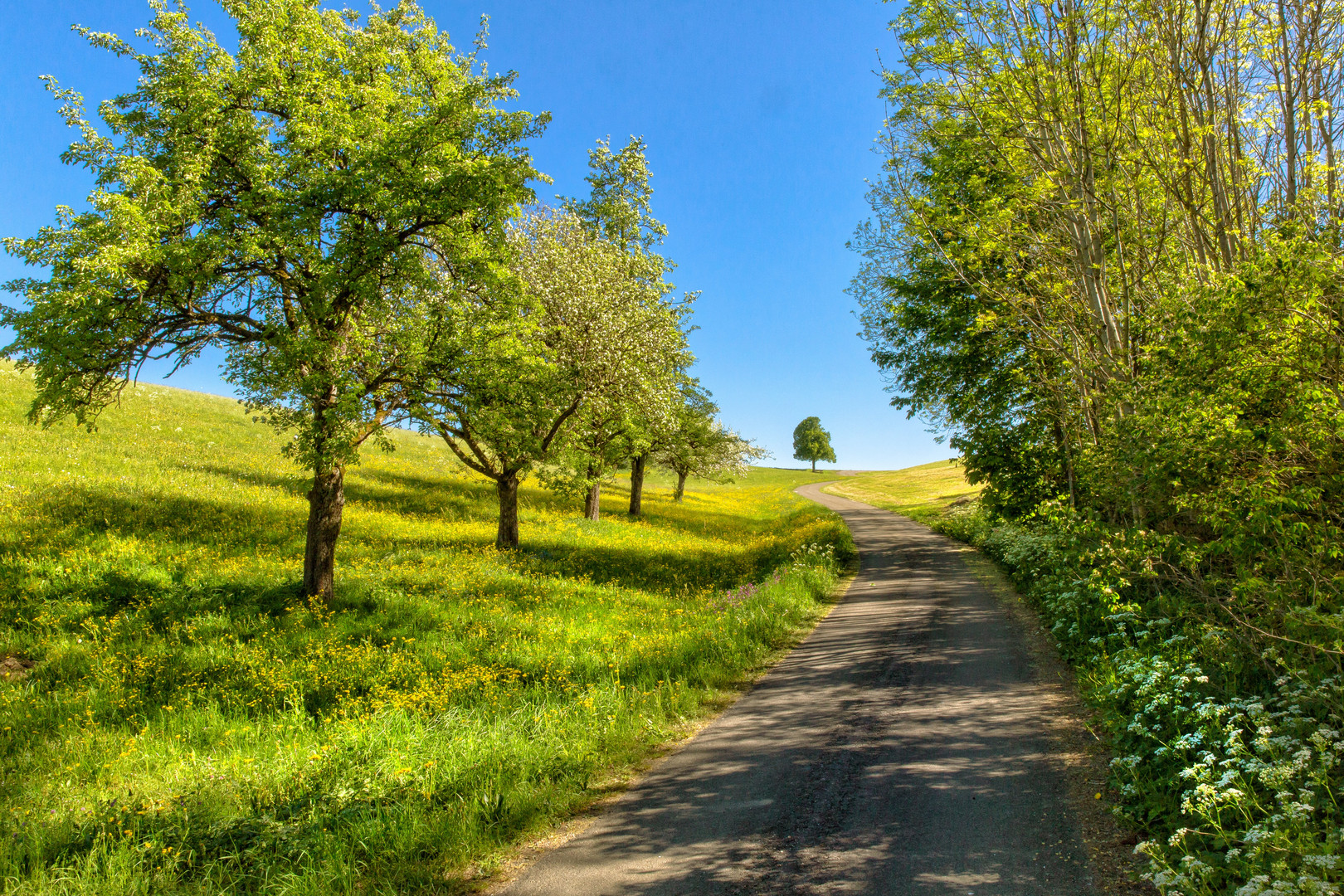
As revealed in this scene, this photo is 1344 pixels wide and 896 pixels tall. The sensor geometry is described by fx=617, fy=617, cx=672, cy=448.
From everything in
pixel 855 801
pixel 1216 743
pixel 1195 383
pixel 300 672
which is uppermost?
pixel 1195 383

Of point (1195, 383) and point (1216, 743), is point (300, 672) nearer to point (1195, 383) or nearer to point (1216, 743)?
point (1216, 743)

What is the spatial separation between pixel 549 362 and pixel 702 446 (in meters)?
24.7

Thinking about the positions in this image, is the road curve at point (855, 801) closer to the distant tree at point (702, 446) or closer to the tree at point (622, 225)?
the tree at point (622, 225)

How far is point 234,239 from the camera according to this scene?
11.2 metres

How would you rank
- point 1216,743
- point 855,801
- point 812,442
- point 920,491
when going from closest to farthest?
point 1216,743 < point 855,801 < point 920,491 < point 812,442

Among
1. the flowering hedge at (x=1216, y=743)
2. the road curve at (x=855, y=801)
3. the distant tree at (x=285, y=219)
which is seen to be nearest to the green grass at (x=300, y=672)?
the road curve at (x=855, y=801)

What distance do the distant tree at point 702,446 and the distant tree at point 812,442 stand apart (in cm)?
7245

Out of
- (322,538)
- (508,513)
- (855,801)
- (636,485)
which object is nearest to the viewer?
(855,801)

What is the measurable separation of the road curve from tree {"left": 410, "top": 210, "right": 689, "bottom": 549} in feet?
28.9

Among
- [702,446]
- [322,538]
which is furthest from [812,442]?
[322,538]

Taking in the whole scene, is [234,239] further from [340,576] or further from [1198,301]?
[1198,301]

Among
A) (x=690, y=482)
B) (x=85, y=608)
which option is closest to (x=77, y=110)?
(x=85, y=608)

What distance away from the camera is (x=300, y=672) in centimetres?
996

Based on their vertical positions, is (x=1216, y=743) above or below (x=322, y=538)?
below
